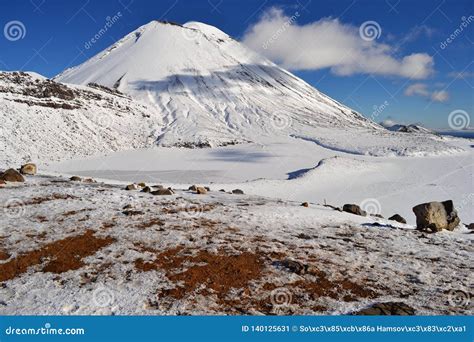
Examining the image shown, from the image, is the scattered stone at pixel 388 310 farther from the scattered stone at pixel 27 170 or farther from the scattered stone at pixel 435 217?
the scattered stone at pixel 27 170

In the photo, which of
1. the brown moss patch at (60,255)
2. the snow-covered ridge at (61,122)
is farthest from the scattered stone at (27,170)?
the snow-covered ridge at (61,122)

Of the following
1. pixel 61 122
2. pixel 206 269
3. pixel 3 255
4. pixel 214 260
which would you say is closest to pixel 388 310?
pixel 206 269

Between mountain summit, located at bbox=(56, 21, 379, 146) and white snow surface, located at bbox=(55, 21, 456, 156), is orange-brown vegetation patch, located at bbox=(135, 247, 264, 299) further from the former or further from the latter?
mountain summit, located at bbox=(56, 21, 379, 146)

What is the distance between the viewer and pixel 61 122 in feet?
204

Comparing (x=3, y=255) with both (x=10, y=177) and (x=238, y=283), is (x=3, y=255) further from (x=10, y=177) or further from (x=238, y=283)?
(x=10, y=177)

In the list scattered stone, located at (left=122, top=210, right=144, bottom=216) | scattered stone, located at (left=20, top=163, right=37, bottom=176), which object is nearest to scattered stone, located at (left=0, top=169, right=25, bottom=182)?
scattered stone, located at (left=20, top=163, right=37, bottom=176)

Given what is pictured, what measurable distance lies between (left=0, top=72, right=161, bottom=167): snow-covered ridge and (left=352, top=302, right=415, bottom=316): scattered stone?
4491 centimetres

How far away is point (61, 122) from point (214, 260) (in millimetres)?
58613

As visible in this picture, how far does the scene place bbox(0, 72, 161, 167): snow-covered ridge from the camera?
51.8 m

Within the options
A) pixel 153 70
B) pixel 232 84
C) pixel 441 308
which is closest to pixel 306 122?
pixel 232 84

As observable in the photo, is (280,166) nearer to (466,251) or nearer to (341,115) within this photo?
(466,251)

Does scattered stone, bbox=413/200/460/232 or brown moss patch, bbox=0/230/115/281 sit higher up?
scattered stone, bbox=413/200/460/232

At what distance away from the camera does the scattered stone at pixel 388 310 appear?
28.5ft

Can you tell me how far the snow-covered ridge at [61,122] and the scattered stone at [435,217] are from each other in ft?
140
